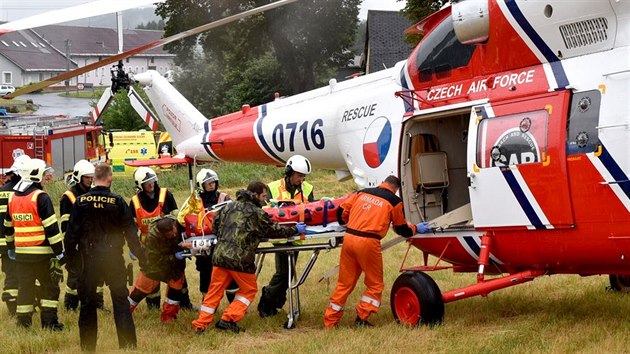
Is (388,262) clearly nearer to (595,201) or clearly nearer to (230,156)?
(230,156)

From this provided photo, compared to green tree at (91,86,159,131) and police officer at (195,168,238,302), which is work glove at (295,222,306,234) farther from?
green tree at (91,86,159,131)

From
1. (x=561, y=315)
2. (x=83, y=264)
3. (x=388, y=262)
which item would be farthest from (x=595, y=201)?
(x=388, y=262)

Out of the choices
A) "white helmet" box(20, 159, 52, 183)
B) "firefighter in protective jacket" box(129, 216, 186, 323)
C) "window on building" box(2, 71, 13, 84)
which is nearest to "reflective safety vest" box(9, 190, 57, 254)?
"white helmet" box(20, 159, 52, 183)

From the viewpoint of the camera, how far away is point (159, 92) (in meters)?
14.0

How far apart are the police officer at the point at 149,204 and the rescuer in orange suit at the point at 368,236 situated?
2.50 meters

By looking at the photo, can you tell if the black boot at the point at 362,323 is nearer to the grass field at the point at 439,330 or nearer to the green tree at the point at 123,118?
the grass field at the point at 439,330

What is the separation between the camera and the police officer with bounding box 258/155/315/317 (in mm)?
9820

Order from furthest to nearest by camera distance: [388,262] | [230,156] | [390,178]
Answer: [388,262] → [230,156] → [390,178]

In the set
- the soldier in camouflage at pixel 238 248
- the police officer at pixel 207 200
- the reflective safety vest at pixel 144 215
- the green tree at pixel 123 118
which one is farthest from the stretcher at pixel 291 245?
the green tree at pixel 123 118

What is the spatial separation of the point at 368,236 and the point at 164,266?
A: 7.81 feet

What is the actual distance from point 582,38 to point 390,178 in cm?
231

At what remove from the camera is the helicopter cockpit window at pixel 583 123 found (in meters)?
7.23

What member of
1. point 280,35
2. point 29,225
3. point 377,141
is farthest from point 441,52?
point 280,35

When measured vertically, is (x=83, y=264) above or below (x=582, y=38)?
below
